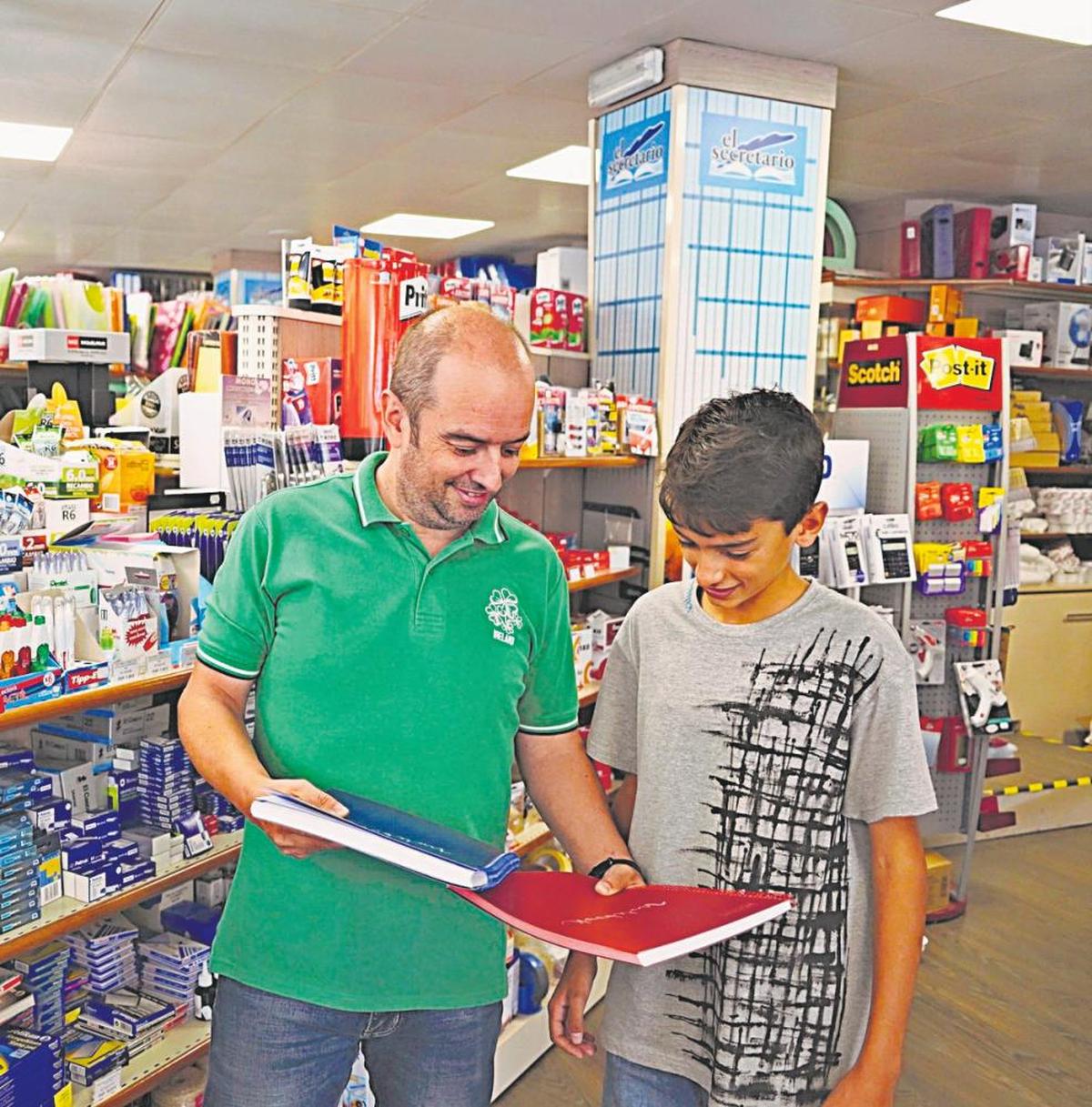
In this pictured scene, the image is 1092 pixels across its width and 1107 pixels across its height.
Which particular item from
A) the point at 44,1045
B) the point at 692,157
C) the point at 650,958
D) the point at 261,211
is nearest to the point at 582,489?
the point at 692,157

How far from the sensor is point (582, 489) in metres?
4.70

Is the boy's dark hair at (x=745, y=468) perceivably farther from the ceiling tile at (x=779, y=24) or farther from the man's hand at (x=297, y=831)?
the ceiling tile at (x=779, y=24)

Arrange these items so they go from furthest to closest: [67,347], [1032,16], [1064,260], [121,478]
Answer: [1064,260] < [1032,16] < [67,347] < [121,478]

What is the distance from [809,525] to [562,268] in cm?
729

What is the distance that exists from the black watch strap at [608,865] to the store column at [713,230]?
2.80 metres

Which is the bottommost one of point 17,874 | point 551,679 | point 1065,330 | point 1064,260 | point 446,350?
point 17,874

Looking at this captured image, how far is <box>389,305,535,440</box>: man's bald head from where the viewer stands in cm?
168

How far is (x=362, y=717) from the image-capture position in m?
1.67

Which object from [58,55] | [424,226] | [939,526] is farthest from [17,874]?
[424,226]

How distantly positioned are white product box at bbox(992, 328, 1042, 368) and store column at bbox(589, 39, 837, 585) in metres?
2.86

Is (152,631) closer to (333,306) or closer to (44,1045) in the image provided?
(44,1045)

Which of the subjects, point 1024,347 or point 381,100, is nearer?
point 381,100

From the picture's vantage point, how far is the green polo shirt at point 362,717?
1676 millimetres

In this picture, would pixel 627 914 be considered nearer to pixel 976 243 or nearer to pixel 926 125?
pixel 926 125
